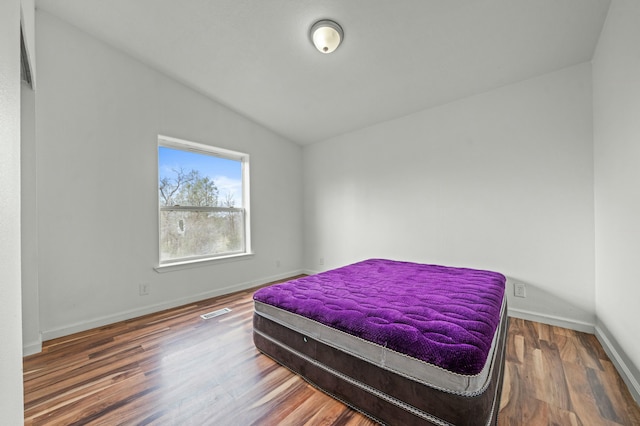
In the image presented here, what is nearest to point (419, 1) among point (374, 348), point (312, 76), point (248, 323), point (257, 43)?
point (312, 76)

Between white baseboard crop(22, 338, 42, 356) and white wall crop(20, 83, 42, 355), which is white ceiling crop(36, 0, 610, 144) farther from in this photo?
white baseboard crop(22, 338, 42, 356)

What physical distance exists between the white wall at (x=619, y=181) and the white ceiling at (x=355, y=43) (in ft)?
1.09

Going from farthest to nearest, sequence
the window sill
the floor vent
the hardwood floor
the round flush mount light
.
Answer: the window sill, the floor vent, the round flush mount light, the hardwood floor

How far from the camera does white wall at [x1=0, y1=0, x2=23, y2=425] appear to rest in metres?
0.73

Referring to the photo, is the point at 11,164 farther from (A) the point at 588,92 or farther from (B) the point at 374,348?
(A) the point at 588,92

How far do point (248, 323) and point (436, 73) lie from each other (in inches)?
121

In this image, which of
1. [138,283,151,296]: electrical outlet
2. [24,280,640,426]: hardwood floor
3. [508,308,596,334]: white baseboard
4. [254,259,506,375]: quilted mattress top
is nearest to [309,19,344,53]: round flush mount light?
[254,259,506,375]: quilted mattress top

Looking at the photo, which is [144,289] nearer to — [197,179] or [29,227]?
[29,227]

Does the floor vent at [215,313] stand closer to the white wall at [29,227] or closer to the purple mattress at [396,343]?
the purple mattress at [396,343]

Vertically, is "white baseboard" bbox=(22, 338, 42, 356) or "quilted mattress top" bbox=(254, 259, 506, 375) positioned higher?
"quilted mattress top" bbox=(254, 259, 506, 375)

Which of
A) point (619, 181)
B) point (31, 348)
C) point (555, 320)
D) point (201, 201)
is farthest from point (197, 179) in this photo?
point (555, 320)

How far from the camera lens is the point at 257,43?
243cm

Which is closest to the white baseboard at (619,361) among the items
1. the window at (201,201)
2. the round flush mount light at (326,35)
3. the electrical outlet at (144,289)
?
the round flush mount light at (326,35)

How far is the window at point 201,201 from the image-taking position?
3.12 m
